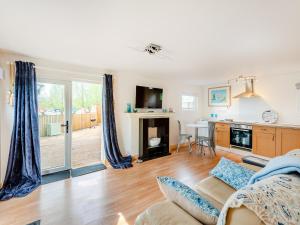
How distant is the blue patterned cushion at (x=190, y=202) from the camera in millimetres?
957

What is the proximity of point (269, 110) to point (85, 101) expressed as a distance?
4.97m

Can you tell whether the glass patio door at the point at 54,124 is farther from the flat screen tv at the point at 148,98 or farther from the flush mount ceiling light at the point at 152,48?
the flush mount ceiling light at the point at 152,48

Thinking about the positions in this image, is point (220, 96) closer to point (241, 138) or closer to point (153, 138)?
point (241, 138)

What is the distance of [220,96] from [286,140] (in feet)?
7.69

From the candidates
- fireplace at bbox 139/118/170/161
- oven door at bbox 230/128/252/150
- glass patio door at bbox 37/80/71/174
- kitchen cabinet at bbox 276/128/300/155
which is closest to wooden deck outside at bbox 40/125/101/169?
glass patio door at bbox 37/80/71/174

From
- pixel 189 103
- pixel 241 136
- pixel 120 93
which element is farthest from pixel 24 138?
pixel 241 136

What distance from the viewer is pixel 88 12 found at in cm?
154

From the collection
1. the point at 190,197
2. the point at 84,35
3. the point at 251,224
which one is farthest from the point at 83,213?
the point at 84,35

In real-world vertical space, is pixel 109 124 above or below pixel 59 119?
below

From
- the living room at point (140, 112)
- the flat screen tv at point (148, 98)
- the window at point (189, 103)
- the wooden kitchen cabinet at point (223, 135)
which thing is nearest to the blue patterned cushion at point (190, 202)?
the living room at point (140, 112)

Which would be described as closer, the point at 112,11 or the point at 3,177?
the point at 112,11

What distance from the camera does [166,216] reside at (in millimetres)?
959

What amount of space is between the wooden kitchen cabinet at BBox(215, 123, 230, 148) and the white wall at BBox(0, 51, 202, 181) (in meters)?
1.09

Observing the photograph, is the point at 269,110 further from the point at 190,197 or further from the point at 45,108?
the point at 45,108
